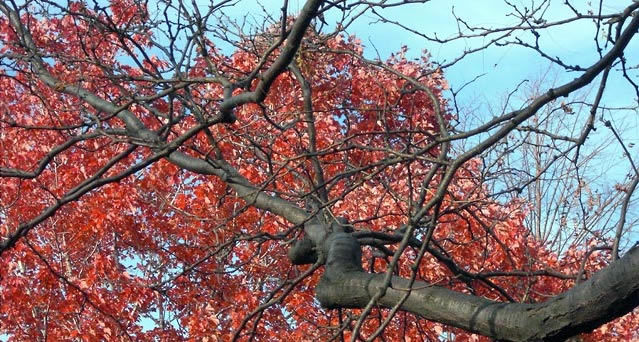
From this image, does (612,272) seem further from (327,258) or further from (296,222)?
(296,222)

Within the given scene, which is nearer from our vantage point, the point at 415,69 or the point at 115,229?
the point at 115,229

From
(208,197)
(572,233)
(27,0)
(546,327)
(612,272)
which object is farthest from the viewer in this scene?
(572,233)

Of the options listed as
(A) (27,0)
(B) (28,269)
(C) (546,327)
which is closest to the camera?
(C) (546,327)

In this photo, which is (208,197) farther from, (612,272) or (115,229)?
(612,272)

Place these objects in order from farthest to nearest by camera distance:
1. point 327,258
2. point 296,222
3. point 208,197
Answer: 1. point 208,197
2. point 296,222
3. point 327,258

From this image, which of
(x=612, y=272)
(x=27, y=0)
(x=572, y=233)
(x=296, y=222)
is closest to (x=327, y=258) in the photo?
(x=296, y=222)

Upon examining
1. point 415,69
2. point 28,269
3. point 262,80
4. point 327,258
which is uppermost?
point 415,69

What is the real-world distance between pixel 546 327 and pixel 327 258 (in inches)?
51.8

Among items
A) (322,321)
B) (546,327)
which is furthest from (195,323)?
(546,327)

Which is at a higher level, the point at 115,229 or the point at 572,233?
the point at 572,233

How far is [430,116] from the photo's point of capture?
8773 mm

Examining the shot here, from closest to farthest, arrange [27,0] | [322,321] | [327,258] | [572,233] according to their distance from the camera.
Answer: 1. [327,258]
2. [27,0]
3. [322,321]
4. [572,233]

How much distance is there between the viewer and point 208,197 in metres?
9.19

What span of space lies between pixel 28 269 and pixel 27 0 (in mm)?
6073
